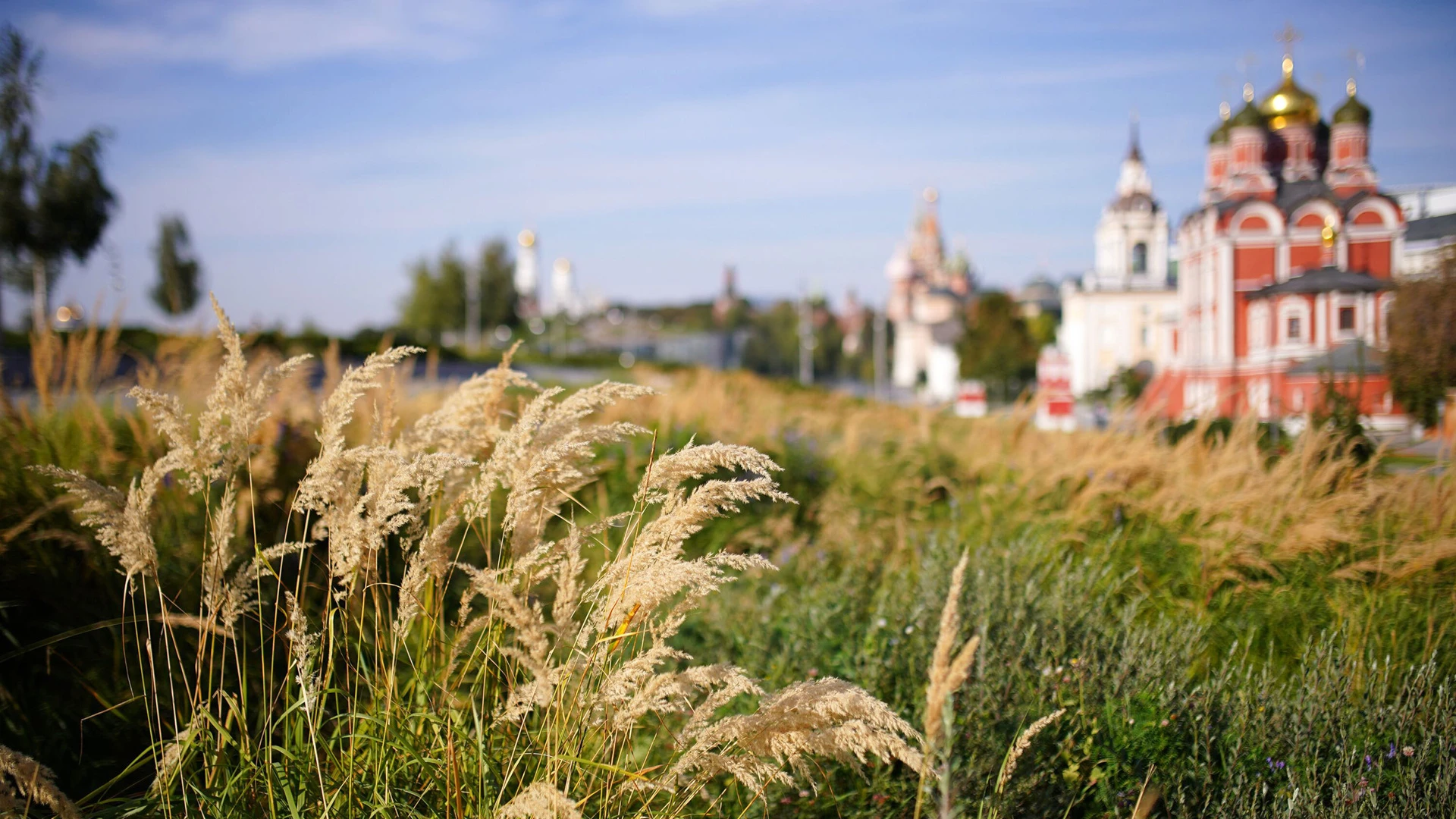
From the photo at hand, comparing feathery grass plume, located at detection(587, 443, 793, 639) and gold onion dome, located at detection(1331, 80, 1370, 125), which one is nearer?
feathery grass plume, located at detection(587, 443, 793, 639)

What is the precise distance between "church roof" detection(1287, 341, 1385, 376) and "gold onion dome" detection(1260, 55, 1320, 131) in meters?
15.4

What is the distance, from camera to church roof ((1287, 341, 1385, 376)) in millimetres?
8266

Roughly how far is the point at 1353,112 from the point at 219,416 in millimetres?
25979

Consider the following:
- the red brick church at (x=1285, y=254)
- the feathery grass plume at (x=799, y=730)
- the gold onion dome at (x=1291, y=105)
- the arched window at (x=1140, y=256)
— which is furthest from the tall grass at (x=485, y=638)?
the arched window at (x=1140, y=256)

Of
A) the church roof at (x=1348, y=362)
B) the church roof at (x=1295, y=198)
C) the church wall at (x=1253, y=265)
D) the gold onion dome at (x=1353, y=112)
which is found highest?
the gold onion dome at (x=1353, y=112)

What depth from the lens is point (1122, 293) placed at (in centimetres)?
4328

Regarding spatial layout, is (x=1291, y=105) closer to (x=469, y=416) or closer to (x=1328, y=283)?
(x=1328, y=283)

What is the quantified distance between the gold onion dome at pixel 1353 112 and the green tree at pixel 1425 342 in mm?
12237

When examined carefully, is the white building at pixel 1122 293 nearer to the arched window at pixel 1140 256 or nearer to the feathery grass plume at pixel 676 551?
the arched window at pixel 1140 256

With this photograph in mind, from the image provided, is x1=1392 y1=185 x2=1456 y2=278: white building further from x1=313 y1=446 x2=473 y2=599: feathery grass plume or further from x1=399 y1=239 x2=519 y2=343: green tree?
x1=399 y1=239 x2=519 y2=343: green tree

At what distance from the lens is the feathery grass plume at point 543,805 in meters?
1.56

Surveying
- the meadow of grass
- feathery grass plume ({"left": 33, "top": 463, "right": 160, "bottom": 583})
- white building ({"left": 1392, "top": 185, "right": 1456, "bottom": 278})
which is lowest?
the meadow of grass

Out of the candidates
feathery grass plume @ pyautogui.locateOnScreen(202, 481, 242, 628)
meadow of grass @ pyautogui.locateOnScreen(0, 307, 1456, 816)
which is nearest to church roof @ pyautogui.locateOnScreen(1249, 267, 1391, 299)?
meadow of grass @ pyautogui.locateOnScreen(0, 307, 1456, 816)

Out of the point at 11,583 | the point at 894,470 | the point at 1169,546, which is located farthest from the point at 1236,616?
the point at 11,583
